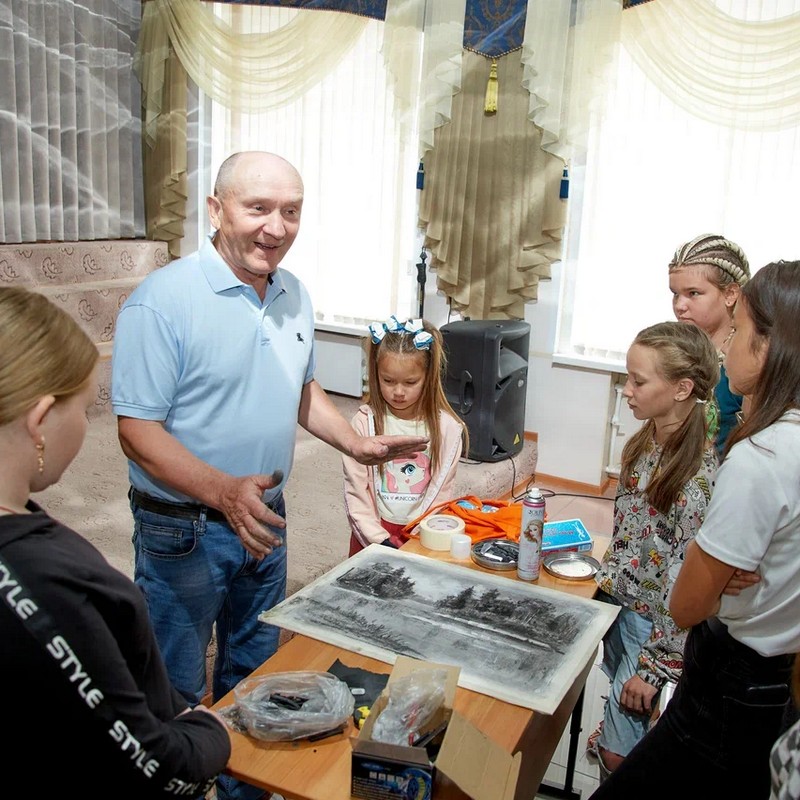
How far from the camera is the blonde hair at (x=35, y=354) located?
0.89m

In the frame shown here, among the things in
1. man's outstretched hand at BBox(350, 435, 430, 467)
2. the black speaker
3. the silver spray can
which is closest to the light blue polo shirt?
man's outstretched hand at BBox(350, 435, 430, 467)

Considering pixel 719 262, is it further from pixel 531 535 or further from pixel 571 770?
pixel 571 770

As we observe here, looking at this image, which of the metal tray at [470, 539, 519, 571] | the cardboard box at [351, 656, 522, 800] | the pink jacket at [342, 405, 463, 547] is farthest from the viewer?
the pink jacket at [342, 405, 463, 547]

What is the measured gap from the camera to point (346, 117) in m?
5.08

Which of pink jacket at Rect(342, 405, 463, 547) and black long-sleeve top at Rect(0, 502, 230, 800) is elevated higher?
black long-sleeve top at Rect(0, 502, 230, 800)

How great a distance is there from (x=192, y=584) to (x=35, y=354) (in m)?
0.95

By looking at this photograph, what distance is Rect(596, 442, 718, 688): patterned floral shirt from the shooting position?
1.78m

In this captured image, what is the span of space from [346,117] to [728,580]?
4415 millimetres

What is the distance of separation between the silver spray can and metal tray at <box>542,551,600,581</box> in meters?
0.08

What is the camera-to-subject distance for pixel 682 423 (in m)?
1.93

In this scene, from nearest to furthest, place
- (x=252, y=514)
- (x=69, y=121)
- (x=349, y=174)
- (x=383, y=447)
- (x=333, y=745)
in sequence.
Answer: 1. (x=333, y=745)
2. (x=252, y=514)
3. (x=383, y=447)
4. (x=349, y=174)
5. (x=69, y=121)

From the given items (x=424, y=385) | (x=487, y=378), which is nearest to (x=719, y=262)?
(x=424, y=385)

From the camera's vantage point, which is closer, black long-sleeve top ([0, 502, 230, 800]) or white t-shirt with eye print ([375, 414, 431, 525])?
black long-sleeve top ([0, 502, 230, 800])

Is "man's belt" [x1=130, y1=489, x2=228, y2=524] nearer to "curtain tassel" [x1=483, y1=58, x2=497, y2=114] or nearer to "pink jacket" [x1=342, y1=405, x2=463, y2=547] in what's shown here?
"pink jacket" [x1=342, y1=405, x2=463, y2=547]
